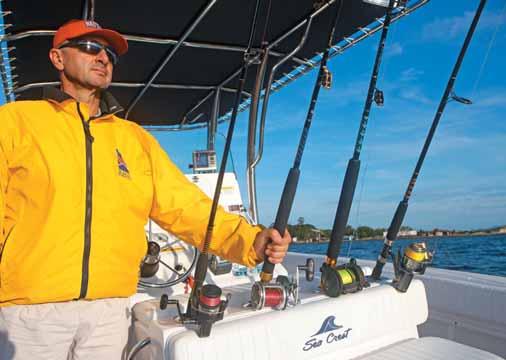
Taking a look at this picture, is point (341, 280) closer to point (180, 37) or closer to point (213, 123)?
point (180, 37)

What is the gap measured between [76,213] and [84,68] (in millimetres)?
656

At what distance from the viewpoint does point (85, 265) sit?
1.62 metres

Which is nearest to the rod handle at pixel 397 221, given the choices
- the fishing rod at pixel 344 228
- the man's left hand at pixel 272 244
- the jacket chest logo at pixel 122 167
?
the fishing rod at pixel 344 228

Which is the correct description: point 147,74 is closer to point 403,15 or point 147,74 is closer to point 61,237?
point 403,15

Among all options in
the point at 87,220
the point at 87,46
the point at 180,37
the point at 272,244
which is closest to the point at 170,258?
the point at 272,244

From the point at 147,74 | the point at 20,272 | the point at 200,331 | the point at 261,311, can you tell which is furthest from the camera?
the point at 147,74

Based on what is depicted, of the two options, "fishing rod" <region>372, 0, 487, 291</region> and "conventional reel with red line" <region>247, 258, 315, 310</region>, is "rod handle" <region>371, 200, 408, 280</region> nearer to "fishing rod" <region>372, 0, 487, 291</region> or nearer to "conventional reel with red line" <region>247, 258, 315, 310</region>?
"fishing rod" <region>372, 0, 487, 291</region>

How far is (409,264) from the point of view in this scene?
2424 mm

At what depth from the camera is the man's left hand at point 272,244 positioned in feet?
6.23

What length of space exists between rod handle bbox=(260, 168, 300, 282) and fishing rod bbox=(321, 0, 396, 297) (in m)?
0.38

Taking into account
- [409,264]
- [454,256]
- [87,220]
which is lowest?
[454,256]

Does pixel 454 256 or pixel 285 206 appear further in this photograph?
pixel 454 256

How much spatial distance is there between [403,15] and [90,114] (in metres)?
3.22

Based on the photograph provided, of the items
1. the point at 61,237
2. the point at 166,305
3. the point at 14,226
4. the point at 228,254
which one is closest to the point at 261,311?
the point at 228,254
